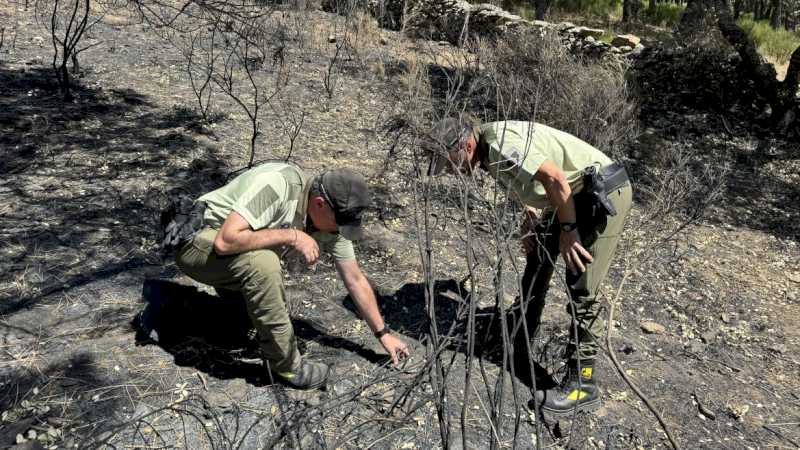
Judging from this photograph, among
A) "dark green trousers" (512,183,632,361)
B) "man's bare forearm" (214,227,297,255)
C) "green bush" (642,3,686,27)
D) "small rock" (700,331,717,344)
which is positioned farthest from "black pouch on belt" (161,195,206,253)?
"green bush" (642,3,686,27)

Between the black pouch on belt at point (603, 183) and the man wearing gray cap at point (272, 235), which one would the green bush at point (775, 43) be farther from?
the man wearing gray cap at point (272, 235)

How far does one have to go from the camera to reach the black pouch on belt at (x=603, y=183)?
8.80 ft

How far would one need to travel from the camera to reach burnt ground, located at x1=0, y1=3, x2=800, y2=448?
2607 millimetres

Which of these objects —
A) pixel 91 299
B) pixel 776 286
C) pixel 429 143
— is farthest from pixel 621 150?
pixel 91 299

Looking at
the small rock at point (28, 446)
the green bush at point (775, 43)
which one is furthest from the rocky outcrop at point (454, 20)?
the small rock at point (28, 446)

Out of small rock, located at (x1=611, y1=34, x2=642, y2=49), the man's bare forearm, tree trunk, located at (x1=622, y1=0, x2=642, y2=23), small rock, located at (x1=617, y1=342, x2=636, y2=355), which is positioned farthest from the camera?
tree trunk, located at (x1=622, y1=0, x2=642, y2=23)

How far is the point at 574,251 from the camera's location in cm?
276

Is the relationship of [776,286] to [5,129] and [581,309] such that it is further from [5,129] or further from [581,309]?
[5,129]

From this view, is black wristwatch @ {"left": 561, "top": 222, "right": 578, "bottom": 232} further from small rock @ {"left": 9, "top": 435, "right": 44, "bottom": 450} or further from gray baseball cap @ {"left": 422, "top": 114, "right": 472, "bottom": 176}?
small rock @ {"left": 9, "top": 435, "right": 44, "bottom": 450}

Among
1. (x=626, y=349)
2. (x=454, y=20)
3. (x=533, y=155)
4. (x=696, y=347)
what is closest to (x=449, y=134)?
(x=533, y=155)

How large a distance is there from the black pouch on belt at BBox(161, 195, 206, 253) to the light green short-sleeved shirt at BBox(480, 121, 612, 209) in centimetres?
127

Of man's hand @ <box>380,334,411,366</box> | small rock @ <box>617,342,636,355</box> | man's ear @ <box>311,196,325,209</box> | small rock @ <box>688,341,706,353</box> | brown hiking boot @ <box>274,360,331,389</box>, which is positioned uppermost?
man's ear @ <box>311,196,325,209</box>

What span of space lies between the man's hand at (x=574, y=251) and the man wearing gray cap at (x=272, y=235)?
2.98 ft

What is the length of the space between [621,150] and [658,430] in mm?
4277
